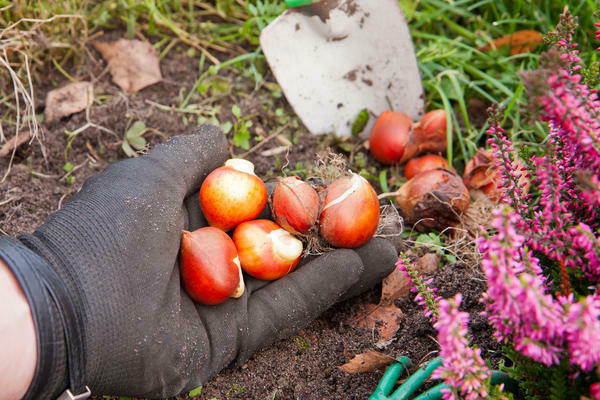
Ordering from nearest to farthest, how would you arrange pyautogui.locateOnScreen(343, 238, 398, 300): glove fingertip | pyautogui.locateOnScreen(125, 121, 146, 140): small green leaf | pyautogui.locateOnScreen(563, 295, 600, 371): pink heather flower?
pyautogui.locateOnScreen(563, 295, 600, 371): pink heather flower, pyautogui.locateOnScreen(343, 238, 398, 300): glove fingertip, pyautogui.locateOnScreen(125, 121, 146, 140): small green leaf

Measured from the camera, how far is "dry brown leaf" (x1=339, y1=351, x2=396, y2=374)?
161 centimetres

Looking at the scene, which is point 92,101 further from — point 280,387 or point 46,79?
point 280,387

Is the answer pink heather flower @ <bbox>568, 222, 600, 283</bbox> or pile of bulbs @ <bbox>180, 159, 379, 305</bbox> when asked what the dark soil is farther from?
pink heather flower @ <bbox>568, 222, 600, 283</bbox>

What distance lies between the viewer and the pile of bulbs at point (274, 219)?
171 cm

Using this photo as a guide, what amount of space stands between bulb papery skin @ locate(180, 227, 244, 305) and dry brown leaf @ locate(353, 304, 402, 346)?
52 centimetres

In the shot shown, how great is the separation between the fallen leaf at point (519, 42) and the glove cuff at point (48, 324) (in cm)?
268

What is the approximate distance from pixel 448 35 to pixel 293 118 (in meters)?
1.24

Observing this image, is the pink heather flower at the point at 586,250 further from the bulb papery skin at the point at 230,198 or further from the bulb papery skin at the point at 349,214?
the bulb papery skin at the point at 230,198

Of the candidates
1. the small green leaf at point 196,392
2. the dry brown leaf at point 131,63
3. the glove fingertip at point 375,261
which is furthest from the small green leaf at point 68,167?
the glove fingertip at point 375,261

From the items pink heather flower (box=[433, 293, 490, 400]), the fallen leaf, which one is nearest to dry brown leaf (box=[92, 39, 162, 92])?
the fallen leaf

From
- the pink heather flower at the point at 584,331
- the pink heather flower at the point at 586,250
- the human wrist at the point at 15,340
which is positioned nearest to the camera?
the pink heather flower at the point at 584,331

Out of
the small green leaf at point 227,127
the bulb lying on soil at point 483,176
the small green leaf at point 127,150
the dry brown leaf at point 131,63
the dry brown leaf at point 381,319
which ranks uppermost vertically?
the dry brown leaf at point 131,63

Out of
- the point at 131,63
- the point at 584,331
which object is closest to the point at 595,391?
the point at 584,331

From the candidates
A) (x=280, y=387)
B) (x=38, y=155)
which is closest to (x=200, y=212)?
(x=280, y=387)
